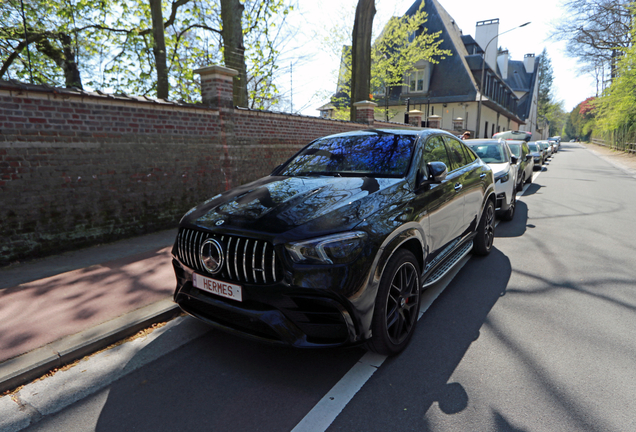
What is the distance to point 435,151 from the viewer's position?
13.1 feet

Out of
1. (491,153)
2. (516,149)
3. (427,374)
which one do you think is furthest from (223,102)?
(516,149)

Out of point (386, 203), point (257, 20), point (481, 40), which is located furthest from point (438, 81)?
point (386, 203)

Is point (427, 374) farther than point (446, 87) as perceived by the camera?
No

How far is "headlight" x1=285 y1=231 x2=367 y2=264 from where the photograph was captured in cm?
238

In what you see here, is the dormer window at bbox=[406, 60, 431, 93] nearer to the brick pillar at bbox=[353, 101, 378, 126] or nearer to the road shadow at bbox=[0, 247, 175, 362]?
the brick pillar at bbox=[353, 101, 378, 126]

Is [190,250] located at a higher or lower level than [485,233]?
higher

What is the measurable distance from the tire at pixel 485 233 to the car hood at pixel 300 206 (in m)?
2.45

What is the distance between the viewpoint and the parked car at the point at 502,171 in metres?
7.18

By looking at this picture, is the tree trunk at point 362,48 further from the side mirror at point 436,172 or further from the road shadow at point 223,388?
the road shadow at point 223,388

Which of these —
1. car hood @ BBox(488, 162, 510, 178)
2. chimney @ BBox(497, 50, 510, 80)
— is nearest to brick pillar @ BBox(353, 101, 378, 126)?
car hood @ BBox(488, 162, 510, 178)

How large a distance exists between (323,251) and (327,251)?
0.03 m

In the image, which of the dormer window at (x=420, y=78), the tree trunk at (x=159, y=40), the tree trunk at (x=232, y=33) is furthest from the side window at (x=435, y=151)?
the dormer window at (x=420, y=78)

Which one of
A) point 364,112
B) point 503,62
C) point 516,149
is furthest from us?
point 503,62

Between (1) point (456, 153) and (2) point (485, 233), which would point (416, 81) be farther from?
(1) point (456, 153)
